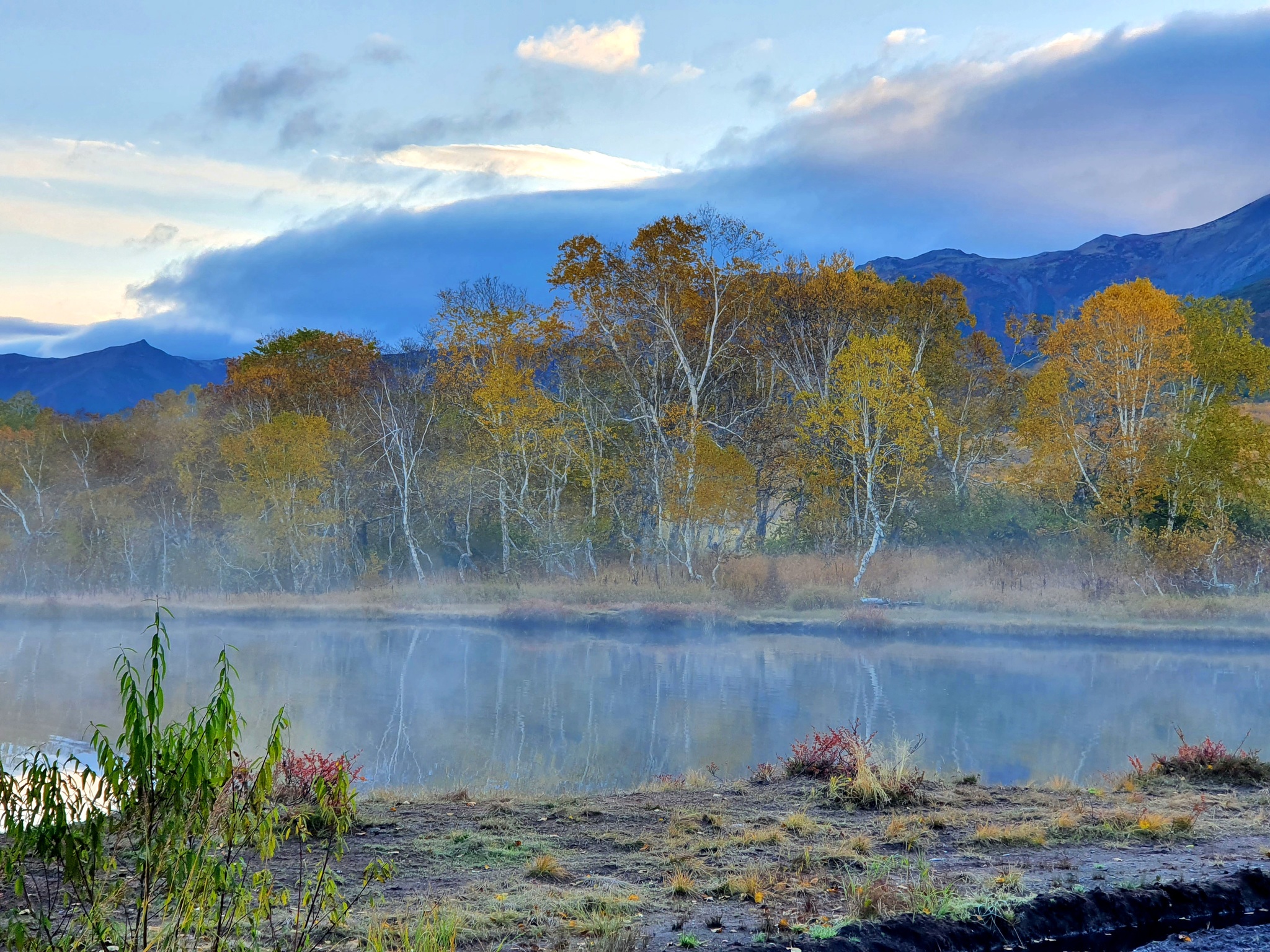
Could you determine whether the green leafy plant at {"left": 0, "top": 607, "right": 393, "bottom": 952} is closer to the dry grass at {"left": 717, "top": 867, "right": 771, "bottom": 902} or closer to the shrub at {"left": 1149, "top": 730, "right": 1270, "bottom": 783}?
the dry grass at {"left": 717, "top": 867, "right": 771, "bottom": 902}

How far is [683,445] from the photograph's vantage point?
1519 inches

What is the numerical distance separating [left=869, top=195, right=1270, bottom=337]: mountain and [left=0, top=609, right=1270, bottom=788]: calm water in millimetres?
149342

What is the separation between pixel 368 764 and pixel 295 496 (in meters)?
28.0

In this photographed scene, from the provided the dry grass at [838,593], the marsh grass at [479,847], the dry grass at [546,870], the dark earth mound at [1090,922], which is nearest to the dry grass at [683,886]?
the dry grass at [546,870]

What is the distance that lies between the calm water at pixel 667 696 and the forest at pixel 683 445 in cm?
735

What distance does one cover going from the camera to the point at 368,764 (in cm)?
1516

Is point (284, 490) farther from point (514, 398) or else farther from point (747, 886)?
point (747, 886)

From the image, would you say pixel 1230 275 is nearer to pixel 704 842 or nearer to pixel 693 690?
pixel 693 690

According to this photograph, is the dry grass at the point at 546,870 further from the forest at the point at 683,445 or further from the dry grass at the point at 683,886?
the forest at the point at 683,445

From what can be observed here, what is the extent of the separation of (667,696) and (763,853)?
1285cm

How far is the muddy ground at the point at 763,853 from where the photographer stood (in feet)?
21.3

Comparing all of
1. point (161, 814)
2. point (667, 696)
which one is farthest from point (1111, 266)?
point (161, 814)

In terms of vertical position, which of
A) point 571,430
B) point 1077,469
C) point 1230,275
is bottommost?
point 1077,469

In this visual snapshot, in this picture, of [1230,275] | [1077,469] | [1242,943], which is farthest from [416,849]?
[1230,275]
